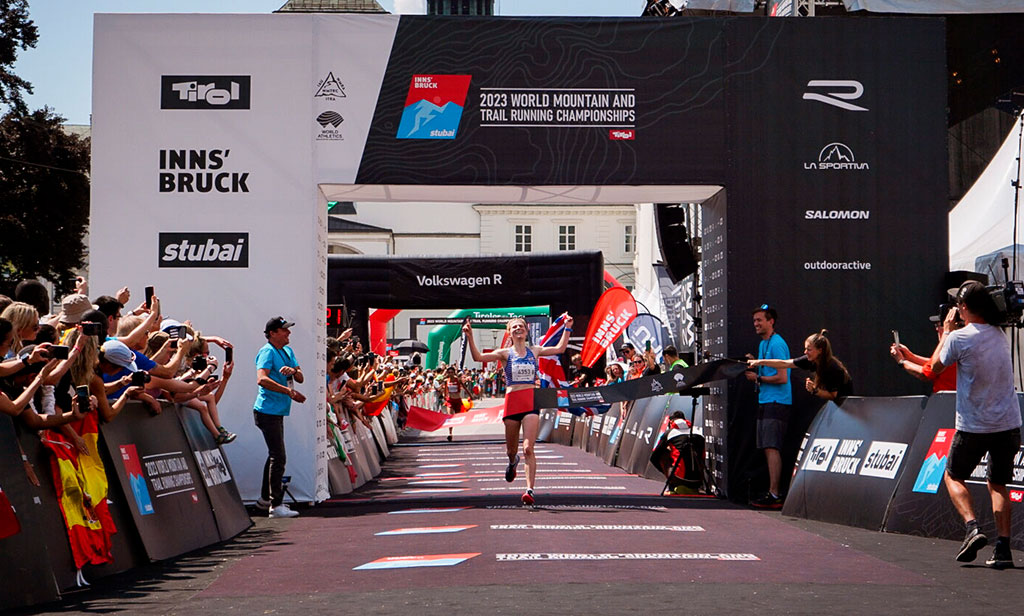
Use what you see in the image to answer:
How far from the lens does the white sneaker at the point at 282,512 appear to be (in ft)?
37.2

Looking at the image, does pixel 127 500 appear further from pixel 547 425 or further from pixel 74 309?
pixel 547 425

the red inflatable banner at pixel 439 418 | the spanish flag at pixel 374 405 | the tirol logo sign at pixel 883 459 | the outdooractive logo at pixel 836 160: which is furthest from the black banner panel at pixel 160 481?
the red inflatable banner at pixel 439 418

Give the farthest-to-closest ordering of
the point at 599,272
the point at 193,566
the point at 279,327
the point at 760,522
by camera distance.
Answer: the point at 599,272 < the point at 279,327 < the point at 760,522 < the point at 193,566

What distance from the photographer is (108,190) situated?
482 inches

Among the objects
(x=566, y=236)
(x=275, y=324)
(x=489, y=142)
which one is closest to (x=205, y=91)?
(x=275, y=324)

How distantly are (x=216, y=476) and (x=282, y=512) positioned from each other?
1.37 m

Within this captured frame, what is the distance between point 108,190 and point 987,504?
8.84 m

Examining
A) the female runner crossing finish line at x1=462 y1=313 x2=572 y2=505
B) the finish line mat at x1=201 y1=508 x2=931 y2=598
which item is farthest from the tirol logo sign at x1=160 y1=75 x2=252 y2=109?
the finish line mat at x1=201 y1=508 x2=931 y2=598

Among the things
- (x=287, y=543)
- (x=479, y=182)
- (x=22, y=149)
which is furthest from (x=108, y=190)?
(x=22, y=149)

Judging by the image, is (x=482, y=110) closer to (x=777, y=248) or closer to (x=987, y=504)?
(x=777, y=248)

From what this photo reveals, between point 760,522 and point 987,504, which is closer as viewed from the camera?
point 987,504

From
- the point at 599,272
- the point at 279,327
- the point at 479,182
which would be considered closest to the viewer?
the point at 279,327

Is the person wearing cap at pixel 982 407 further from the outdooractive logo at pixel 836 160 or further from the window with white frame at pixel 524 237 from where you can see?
the window with white frame at pixel 524 237

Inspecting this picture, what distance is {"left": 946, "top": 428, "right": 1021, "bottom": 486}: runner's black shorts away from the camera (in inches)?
299
